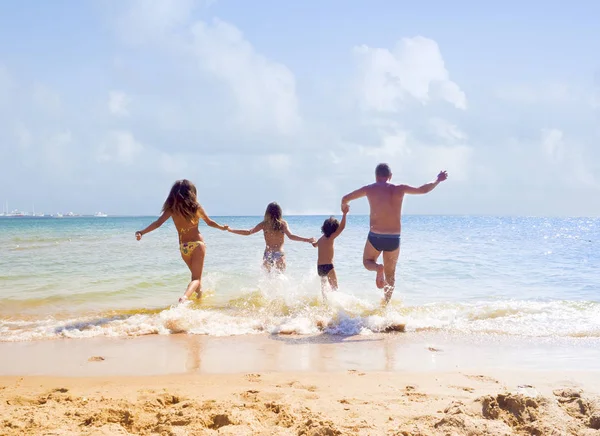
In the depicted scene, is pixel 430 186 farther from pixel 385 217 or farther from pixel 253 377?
pixel 253 377

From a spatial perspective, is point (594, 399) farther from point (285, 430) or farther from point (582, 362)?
point (285, 430)

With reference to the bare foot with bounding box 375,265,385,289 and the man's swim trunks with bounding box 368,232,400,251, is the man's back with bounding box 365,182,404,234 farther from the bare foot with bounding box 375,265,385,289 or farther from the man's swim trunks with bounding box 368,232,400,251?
the bare foot with bounding box 375,265,385,289

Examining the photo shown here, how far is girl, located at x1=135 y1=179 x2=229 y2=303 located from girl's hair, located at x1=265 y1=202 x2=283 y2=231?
3.37 ft

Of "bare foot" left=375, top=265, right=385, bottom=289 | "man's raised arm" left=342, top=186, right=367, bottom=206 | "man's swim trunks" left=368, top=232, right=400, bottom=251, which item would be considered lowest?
"bare foot" left=375, top=265, right=385, bottom=289

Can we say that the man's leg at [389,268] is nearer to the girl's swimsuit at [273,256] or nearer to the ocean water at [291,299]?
the ocean water at [291,299]

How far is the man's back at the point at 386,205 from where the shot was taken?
7016 millimetres

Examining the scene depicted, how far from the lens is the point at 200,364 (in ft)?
14.3

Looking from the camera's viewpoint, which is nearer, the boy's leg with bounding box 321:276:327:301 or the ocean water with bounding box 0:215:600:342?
the ocean water with bounding box 0:215:600:342

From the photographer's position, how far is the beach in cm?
288

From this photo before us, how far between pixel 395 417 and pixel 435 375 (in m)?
1.08

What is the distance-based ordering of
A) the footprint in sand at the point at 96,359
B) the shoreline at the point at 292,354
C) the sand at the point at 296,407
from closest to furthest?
1. the sand at the point at 296,407
2. the shoreline at the point at 292,354
3. the footprint in sand at the point at 96,359

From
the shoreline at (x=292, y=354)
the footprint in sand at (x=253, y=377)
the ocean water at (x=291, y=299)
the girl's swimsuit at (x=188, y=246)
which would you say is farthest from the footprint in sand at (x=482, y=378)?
the girl's swimsuit at (x=188, y=246)

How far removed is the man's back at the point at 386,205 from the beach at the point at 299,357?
1.15 m

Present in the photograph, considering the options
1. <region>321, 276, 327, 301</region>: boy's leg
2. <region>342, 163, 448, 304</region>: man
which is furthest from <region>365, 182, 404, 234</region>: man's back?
<region>321, 276, 327, 301</region>: boy's leg
